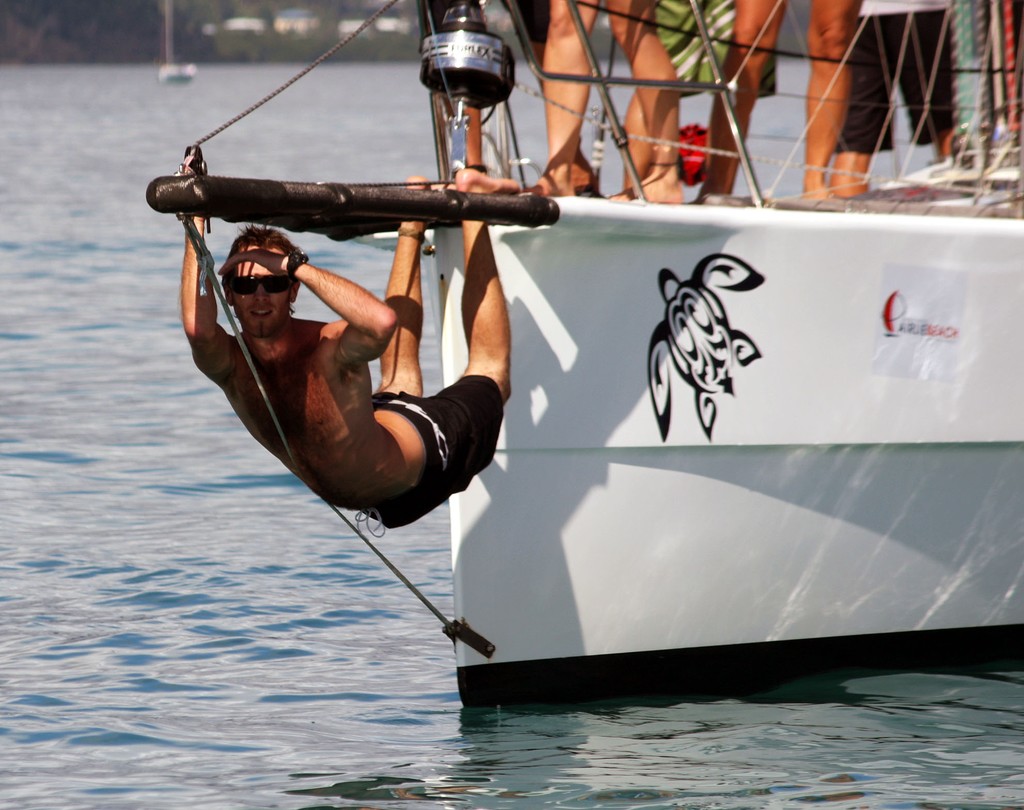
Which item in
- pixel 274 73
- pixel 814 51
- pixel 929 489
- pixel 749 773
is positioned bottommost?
pixel 749 773

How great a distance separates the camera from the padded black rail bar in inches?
163

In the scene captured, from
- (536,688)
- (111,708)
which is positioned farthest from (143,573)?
(536,688)

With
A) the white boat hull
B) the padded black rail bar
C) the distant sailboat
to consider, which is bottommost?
the white boat hull

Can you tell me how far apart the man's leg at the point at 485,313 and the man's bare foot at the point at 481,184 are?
14 cm

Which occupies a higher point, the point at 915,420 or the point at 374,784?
the point at 915,420

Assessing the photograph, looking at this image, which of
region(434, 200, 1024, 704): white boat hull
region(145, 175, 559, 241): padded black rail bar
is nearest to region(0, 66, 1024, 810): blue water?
region(434, 200, 1024, 704): white boat hull

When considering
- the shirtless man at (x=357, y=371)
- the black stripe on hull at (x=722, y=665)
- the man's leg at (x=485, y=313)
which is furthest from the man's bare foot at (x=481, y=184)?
the black stripe on hull at (x=722, y=665)

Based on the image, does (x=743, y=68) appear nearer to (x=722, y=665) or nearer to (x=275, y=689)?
(x=722, y=665)

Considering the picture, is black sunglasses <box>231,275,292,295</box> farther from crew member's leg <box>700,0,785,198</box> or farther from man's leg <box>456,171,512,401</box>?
crew member's leg <box>700,0,785,198</box>

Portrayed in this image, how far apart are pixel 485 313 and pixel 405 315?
242mm

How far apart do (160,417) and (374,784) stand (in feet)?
20.6

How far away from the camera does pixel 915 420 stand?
5562 mm

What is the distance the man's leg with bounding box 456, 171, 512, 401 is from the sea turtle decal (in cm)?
53

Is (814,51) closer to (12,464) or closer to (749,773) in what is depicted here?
(749,773)
